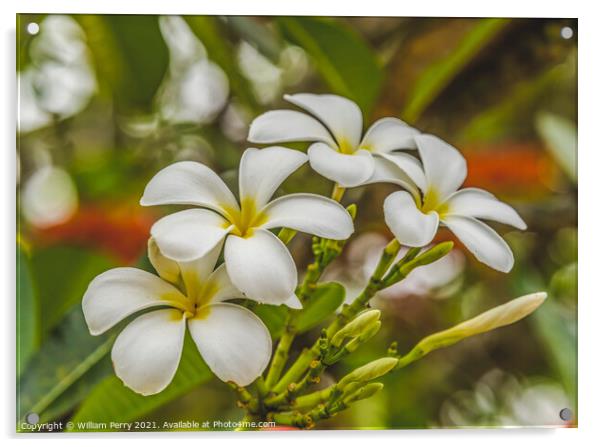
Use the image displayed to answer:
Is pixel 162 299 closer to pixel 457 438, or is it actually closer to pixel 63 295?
pixel 63 295

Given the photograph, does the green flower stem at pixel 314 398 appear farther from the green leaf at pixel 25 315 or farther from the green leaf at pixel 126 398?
the green leaf at pixel 25 315

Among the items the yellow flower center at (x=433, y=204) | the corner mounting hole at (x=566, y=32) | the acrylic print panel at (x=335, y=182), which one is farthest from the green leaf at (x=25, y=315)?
the corner mounting hole at (x=566, y=32)

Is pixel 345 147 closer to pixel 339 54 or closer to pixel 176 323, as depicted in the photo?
pixel 339 54

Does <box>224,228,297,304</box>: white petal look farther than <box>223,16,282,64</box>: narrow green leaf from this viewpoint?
No

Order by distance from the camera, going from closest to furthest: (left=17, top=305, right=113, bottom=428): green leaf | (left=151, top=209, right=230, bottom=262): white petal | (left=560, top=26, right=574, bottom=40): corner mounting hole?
1. (left=151, top=209, right=230, bottom=262): white petal
2. (left=17, top=305, right=113, bottom=428): green leaf
3. (left=560, top=26, right=574, bottom=40): corner mounting hole

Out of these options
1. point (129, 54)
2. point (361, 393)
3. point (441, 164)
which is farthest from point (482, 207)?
point (129, 54)

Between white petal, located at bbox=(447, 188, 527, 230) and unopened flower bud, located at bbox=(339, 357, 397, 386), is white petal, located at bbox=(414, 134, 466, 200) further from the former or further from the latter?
unopened flower bud, located at bbox=(339, 357, 397, 386)

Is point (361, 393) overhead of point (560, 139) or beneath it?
beneath

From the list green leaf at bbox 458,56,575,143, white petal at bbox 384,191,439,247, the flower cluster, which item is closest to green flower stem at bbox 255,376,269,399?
the flower cluster
